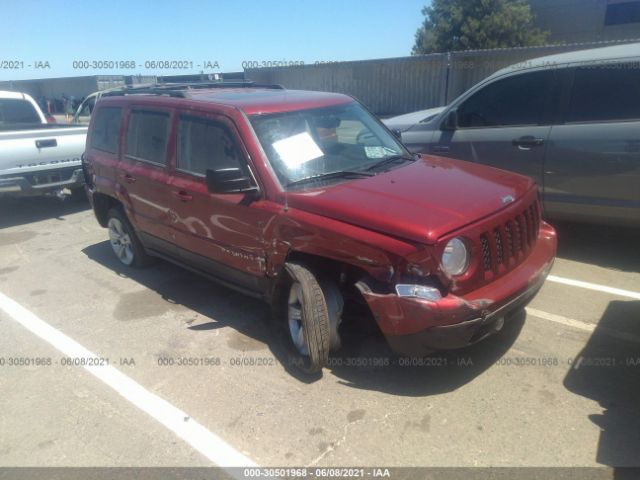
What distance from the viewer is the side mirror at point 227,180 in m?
3.27

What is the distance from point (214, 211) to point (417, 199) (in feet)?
5.31

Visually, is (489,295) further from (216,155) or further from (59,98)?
(59,98)

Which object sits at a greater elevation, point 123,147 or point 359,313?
point 123,147

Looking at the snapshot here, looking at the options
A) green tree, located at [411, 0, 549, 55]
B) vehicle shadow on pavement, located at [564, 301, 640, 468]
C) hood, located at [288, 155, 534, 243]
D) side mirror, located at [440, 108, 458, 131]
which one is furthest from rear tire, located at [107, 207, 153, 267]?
green tree, located at [411, 0, 549, 55]

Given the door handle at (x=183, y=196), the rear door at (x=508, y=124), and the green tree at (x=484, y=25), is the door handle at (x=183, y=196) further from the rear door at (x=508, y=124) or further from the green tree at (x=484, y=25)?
the green tree at (x=484, y=25)

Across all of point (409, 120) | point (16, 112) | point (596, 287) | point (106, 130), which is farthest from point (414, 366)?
point (16, 112)

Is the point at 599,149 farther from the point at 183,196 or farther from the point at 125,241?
the point at 125,241

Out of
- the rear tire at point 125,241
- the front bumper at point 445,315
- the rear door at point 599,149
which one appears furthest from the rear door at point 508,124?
the rear tire at point 125,241

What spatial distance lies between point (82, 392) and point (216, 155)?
1.96m

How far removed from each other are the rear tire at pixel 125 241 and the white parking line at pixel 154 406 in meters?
1.18

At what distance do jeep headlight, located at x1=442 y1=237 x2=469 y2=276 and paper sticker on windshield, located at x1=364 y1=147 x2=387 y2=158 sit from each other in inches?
54.4

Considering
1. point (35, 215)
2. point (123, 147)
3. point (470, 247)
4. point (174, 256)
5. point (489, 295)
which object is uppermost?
point (123, 147)

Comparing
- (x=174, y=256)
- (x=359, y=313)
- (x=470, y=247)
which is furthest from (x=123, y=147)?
(x=470, y=247)

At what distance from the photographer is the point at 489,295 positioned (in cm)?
283
